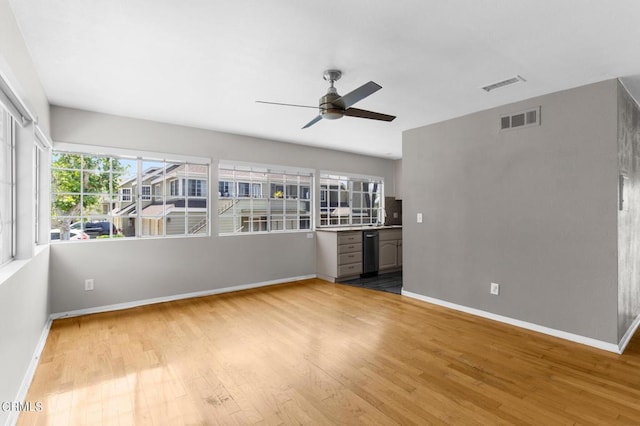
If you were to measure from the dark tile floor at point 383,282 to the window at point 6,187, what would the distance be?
4176 mm

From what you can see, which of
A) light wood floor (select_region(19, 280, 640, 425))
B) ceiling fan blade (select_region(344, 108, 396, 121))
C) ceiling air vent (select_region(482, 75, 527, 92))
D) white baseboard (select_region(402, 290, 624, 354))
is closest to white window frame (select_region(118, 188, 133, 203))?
light wood floor (select_region(19, 280, 640, 425))

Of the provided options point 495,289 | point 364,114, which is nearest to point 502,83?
point 364,114

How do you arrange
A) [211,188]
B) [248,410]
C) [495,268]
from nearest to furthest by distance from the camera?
[248,410], [495,268], [211,188]

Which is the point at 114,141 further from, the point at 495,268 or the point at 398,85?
the point at 495,268

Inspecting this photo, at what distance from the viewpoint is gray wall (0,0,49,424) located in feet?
5.69

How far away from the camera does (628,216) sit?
3090mm

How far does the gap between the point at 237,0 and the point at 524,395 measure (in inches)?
121

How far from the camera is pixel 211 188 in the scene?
15.4 ft

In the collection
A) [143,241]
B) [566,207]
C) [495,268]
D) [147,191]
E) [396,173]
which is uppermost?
[396,173]

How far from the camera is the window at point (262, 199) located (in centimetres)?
491

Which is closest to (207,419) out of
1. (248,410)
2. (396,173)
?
(248,410)

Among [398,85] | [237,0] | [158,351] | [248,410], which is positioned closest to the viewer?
[237,0]

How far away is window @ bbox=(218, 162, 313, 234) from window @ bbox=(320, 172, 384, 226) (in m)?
0.42

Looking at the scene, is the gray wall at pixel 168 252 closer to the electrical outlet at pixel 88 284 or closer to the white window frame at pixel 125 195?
the electrical outlet at pixel 88 284
